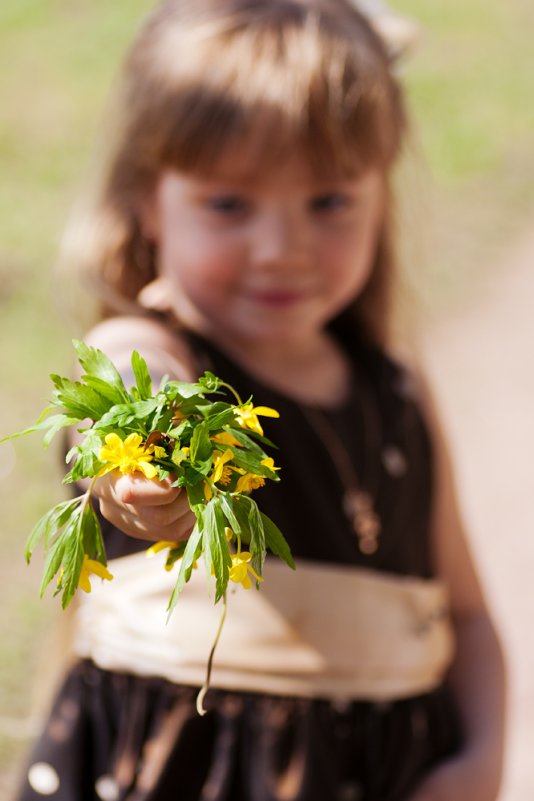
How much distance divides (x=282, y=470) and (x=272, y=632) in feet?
0.77

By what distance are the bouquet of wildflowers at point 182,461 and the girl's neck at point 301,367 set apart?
846mm

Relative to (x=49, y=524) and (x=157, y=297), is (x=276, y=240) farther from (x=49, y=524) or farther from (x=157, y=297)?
(x=49, y=524)

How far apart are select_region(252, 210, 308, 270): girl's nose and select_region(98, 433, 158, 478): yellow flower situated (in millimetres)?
828

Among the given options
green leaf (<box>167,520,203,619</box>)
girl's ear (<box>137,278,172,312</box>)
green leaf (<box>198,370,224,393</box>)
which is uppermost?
green leaf (<box>198,370,224,393</box>)

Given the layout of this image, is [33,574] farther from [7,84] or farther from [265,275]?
[7,84]

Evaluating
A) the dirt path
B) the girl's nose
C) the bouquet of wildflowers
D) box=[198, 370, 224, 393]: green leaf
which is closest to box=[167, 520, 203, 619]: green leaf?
the bouquet of wildflowers

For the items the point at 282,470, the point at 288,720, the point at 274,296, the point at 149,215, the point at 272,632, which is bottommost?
the point at 288,720

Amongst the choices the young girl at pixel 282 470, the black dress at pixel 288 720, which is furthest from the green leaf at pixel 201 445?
the black dress at pixel 288 720

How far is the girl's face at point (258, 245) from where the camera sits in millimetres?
1764

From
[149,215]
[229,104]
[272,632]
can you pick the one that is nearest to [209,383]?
[272,632]

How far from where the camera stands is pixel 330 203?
185 centimetres

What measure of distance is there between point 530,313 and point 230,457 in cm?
360

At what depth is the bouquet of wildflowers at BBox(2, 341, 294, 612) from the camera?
950mm

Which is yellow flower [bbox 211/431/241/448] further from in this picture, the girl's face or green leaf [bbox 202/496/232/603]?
the girl's face
